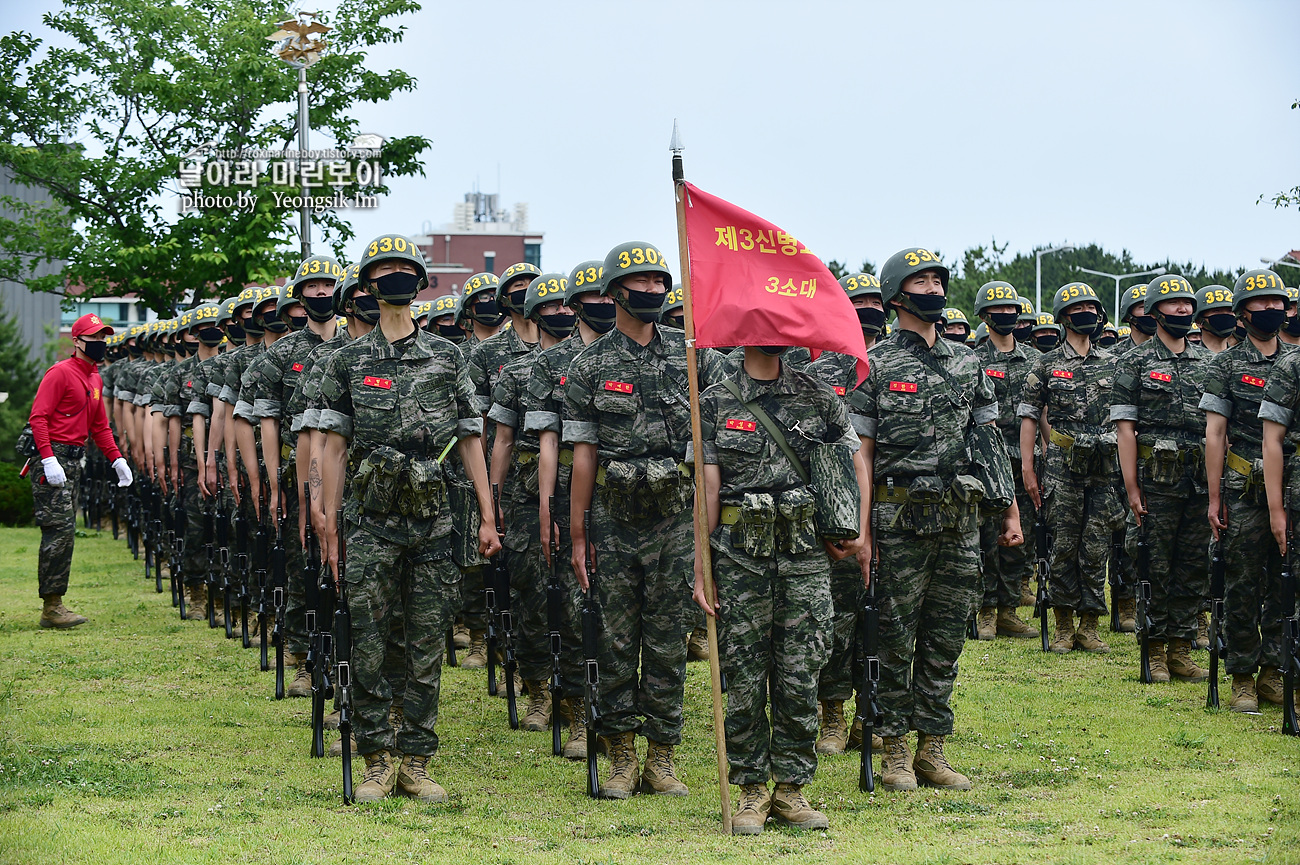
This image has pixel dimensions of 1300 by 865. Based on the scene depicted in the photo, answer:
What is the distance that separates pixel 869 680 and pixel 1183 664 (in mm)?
4381

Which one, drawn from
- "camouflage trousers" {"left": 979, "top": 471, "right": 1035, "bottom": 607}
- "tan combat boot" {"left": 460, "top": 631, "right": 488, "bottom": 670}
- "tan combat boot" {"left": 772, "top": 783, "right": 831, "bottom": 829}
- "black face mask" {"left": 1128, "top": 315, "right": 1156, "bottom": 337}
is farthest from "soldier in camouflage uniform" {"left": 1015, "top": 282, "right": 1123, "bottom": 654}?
"tan combat boot" {"left": 772, "top": 783, "right": 831, "bottom": 829}

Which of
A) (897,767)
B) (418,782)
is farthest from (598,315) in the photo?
(897,767)

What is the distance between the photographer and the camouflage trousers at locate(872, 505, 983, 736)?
752 cm

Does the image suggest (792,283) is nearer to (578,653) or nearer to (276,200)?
(578,653)

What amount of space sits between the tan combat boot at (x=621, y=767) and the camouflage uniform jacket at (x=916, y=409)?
6.74ft

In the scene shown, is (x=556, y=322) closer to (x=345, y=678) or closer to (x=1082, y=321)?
(x=345, y=678)

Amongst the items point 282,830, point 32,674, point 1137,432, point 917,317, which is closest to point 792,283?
point 917,317

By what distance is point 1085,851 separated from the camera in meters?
6.20

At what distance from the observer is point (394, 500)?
727cm

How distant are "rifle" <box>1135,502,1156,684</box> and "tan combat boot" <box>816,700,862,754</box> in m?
3.11

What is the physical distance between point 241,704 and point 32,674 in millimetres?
2292

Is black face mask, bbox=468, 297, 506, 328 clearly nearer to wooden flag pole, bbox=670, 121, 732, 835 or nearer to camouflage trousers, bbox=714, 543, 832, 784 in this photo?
wooden flag pole, bbox=670, 121, 732, 835

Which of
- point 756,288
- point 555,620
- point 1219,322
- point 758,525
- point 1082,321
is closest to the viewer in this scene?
point 758,525

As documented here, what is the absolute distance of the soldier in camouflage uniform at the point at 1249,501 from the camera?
30.3ft
